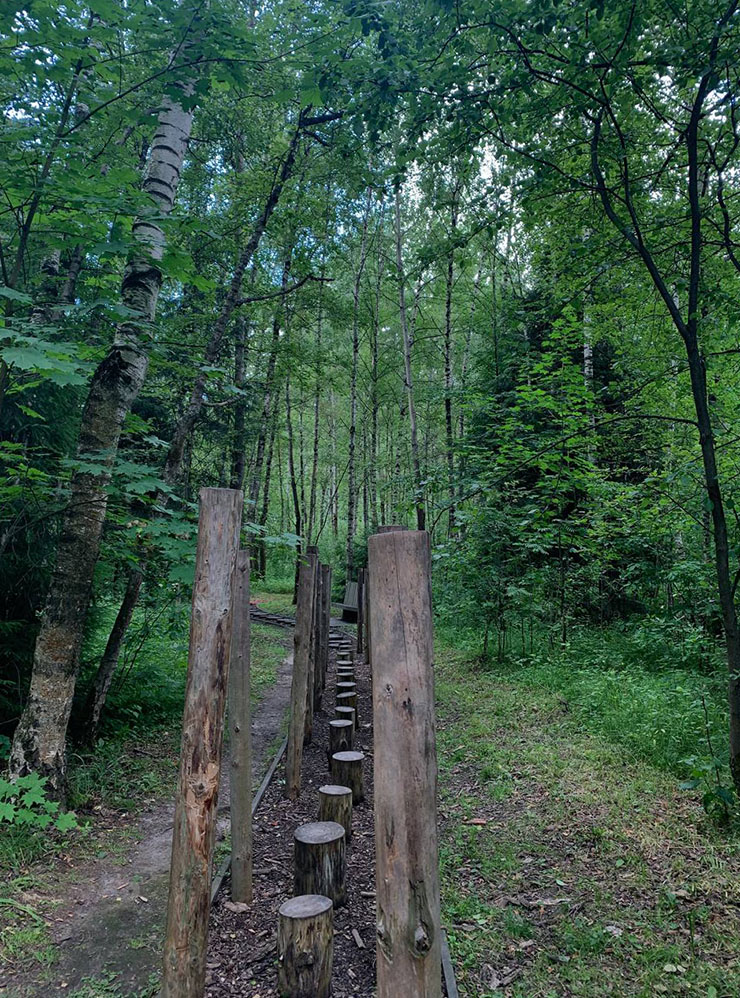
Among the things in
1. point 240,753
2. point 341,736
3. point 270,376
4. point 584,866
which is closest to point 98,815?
point 240,753

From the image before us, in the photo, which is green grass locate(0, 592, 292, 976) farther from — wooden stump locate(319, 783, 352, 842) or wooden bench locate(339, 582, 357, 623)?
wooden bench locate(339, 582, 357, 623)

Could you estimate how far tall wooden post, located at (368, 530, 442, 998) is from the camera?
64.5 inches

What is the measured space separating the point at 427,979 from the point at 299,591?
3670 mm

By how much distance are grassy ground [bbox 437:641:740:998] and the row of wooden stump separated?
27.8 inches

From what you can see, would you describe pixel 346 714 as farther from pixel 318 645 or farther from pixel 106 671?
pixel 106 671

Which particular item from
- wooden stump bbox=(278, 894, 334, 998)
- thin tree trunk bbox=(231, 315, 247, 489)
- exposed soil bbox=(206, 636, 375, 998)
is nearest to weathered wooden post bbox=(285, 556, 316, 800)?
exposed soil bbox=(206, 636, 375, 998)

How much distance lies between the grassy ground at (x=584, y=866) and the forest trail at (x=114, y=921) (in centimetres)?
171

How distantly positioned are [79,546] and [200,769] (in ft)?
8.21

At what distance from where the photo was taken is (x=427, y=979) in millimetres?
1635

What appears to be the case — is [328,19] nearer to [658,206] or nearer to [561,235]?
[561,235]

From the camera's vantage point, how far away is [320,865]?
3.26 meters

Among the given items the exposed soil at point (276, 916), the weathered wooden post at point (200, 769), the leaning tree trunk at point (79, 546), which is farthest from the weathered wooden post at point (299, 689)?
the weathered wooden post at point (200, 769)

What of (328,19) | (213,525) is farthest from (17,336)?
(328,19)

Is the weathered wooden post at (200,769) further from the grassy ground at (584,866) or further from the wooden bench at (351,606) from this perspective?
the wooden bench at (351,606)
